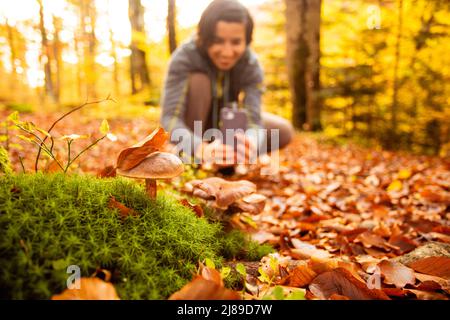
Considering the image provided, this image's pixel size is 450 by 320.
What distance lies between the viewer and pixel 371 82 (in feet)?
27.5

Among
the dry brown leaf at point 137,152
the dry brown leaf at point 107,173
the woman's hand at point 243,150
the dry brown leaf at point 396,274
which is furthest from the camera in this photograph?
the woman's hand at point 243,150

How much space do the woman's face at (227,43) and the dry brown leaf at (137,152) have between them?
2.53 meters

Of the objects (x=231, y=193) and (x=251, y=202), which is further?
(x=251, y=202)

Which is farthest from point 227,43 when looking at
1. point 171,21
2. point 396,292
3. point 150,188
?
point 171,21

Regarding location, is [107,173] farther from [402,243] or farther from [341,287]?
[402,243]

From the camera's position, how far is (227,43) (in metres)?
3.55

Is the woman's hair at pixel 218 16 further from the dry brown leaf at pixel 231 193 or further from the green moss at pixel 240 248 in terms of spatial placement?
the green moss at pixel 240 248

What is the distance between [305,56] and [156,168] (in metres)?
7.81

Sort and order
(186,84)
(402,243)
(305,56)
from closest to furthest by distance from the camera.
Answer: (402,243), (186,84), (305,56)

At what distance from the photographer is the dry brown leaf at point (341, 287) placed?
4.05 ft

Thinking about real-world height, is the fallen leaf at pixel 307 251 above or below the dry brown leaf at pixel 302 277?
below

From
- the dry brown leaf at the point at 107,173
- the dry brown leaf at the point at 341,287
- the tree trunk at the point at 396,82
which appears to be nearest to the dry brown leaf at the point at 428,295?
the dry brown leaf at the point at 341,287
